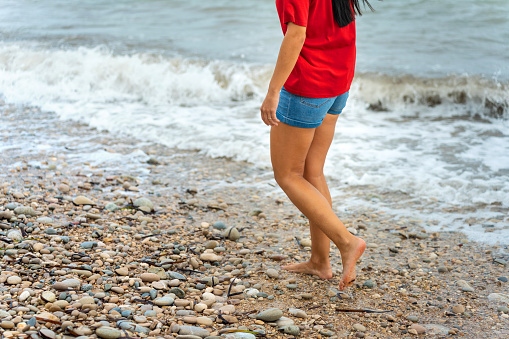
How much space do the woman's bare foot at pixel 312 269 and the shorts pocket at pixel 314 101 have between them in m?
1.16

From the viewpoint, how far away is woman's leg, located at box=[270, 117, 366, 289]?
2742 mm

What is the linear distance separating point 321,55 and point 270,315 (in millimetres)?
1404

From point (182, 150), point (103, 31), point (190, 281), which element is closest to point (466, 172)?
point (182, 150)

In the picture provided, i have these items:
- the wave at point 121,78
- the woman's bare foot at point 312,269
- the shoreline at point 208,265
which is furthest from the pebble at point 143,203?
the wave at point 121,78

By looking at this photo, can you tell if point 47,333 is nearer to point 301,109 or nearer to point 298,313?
point 298,313

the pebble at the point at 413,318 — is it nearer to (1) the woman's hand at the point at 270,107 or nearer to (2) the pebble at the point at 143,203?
(1) the woman's hand at the point at 270,107

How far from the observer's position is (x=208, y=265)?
336 cm

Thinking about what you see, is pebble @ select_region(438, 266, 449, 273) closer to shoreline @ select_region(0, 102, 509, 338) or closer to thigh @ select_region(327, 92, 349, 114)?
shoreline @ select_region(0, 102, 509, 338)

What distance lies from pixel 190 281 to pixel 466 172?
3.72m

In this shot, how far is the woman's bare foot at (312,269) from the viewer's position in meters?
3.27

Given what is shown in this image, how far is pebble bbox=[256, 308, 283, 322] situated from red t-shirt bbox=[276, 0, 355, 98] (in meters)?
1.18

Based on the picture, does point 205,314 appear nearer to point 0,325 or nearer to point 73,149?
point 0,325

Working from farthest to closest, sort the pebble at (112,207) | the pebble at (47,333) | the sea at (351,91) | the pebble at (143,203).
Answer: the sea at (351,91) < the pebble at (143,203) < the pebble at (112,207) < the pebble at (47,333)

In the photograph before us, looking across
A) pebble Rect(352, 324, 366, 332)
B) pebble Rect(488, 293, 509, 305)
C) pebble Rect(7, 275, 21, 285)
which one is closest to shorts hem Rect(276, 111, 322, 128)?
pebble Rect(352, 324, 366, 332)
